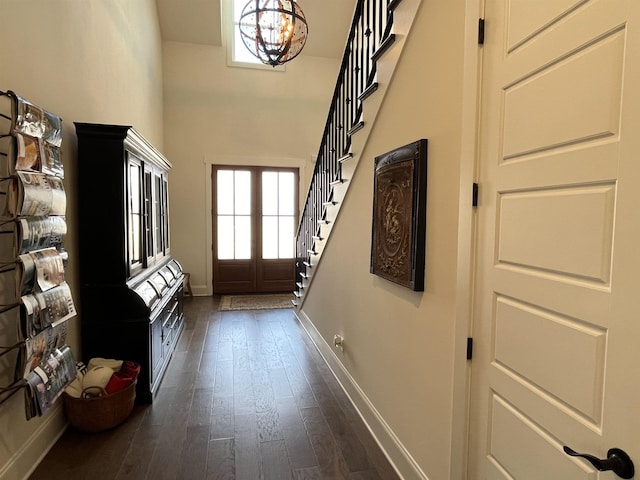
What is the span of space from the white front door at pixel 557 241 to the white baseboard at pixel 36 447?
7.32ft

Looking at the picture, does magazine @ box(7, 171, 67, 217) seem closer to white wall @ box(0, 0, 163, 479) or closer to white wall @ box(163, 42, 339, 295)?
white wall @ box(0, 0, 163, 479)

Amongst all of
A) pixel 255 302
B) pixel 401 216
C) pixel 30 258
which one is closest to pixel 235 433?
pixel 30 258

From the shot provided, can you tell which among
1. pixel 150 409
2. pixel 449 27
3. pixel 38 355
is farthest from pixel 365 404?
pixel 449 27

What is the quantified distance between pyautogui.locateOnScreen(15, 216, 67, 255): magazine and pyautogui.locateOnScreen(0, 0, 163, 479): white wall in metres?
0.16


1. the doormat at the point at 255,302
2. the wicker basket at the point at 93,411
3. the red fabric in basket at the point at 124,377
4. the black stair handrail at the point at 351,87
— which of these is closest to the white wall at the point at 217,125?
the doormat at the point at 255,302

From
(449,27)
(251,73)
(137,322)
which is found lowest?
(137,322)

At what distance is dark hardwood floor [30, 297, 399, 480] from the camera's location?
6.89 feet

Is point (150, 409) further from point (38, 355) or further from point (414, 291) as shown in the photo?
point (414, 291)

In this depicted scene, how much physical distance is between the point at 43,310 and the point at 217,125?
17.0 feet

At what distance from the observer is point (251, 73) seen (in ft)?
21.6

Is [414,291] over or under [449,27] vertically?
under

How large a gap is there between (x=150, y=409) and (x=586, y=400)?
2.74 meters

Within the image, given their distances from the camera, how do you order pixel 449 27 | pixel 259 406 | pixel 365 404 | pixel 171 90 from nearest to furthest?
pixel 449 27
pixel 365 404
pixel 259 406
pixel 171 90

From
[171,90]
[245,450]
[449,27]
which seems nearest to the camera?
[449,27]
